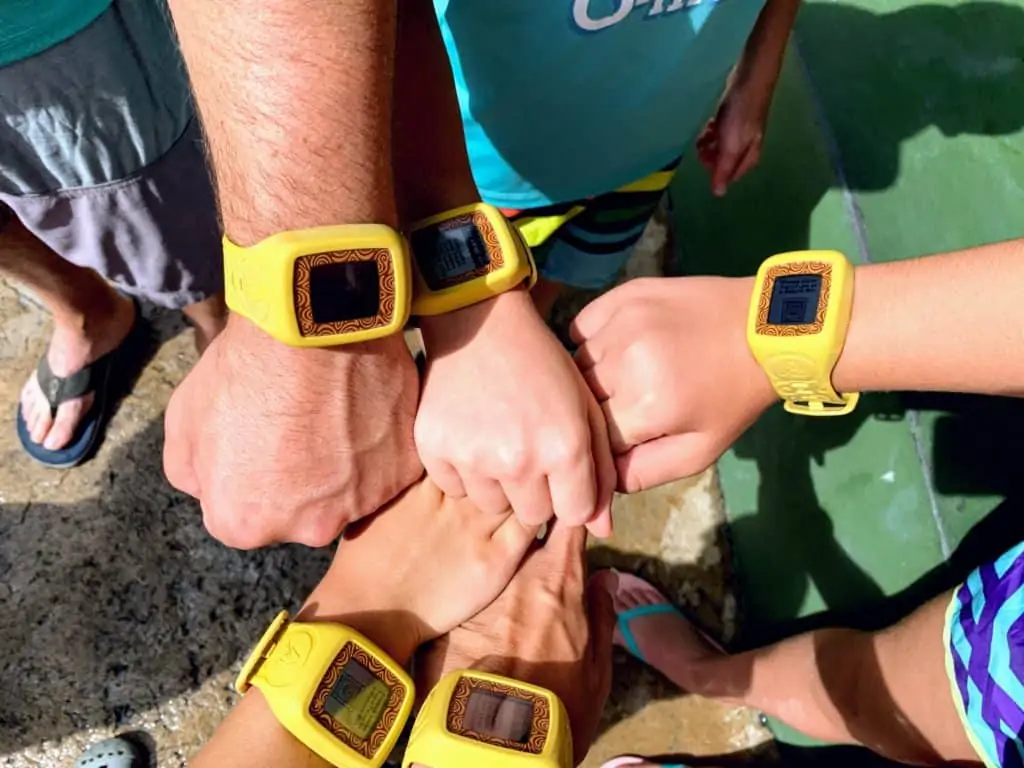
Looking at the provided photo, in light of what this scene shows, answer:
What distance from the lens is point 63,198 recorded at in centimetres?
104

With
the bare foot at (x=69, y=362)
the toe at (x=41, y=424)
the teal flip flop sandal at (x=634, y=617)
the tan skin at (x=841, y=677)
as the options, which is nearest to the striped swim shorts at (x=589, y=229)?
the tan skin at (x=841, y=677)

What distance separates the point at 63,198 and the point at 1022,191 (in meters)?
1.22

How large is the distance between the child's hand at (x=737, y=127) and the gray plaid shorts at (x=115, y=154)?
2.63ft

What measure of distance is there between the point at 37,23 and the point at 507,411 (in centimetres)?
62

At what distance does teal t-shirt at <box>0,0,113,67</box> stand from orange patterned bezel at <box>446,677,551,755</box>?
31.1 inches

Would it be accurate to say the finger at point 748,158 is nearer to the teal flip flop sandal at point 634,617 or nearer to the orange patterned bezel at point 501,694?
the teal flip flop sandal at point 634,617

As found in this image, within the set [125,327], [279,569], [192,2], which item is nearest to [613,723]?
[279,569]

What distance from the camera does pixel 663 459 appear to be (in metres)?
0.95

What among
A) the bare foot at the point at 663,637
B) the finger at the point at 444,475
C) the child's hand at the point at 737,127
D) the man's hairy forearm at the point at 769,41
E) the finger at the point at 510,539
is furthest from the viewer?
the bare foot at the point at 663,637

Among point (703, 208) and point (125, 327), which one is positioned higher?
point (703, 208)

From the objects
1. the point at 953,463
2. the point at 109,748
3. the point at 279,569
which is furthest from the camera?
the point at 279,569

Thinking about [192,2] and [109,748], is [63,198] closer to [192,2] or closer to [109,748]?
[192,2]

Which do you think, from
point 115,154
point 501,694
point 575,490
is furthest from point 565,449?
point 115,154

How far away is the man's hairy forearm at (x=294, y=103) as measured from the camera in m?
0.65
